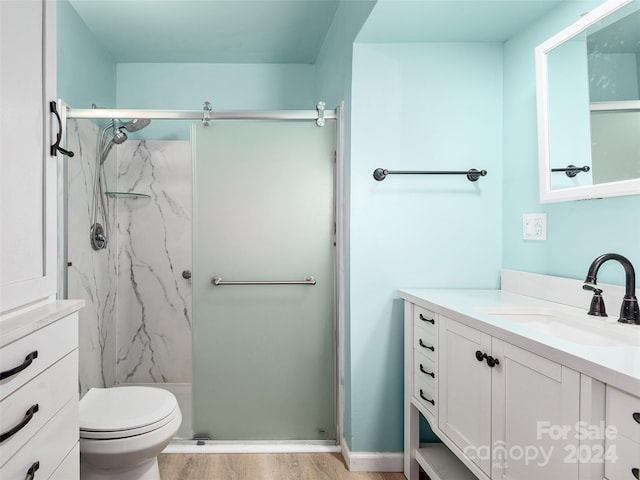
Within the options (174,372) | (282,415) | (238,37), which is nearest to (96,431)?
(282,415)

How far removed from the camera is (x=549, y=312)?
4.79ft

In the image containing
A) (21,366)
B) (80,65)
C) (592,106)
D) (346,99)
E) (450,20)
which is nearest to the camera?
(21,366)

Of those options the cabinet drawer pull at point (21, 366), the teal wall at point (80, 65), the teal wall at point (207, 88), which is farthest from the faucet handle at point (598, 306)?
the teal wall at point (80, 65)

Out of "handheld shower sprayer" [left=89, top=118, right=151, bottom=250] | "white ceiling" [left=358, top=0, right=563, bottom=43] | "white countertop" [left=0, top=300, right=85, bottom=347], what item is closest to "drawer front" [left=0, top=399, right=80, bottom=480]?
"white countertop" [left=0, top=300, right=85, bottom=347]

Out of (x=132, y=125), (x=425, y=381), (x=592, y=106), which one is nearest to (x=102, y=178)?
(x=132, y=125)

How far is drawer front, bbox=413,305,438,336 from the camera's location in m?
1.63

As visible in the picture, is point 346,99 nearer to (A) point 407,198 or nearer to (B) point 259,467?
(A) point 407,198

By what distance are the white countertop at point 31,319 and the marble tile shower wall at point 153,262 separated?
1.79 metres

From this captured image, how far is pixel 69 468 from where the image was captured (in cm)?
120

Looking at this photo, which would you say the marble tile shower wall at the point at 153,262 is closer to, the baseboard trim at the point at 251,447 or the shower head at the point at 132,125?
the shower head at the point at 132,125

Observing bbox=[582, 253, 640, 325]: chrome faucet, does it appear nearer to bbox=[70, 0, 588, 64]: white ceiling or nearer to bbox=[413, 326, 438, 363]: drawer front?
bbox=[413, 326, 438, 363]: drawer front

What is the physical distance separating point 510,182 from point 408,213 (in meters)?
0.52

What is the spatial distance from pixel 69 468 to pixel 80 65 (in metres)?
2.24

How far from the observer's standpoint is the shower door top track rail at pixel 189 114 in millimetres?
2088
